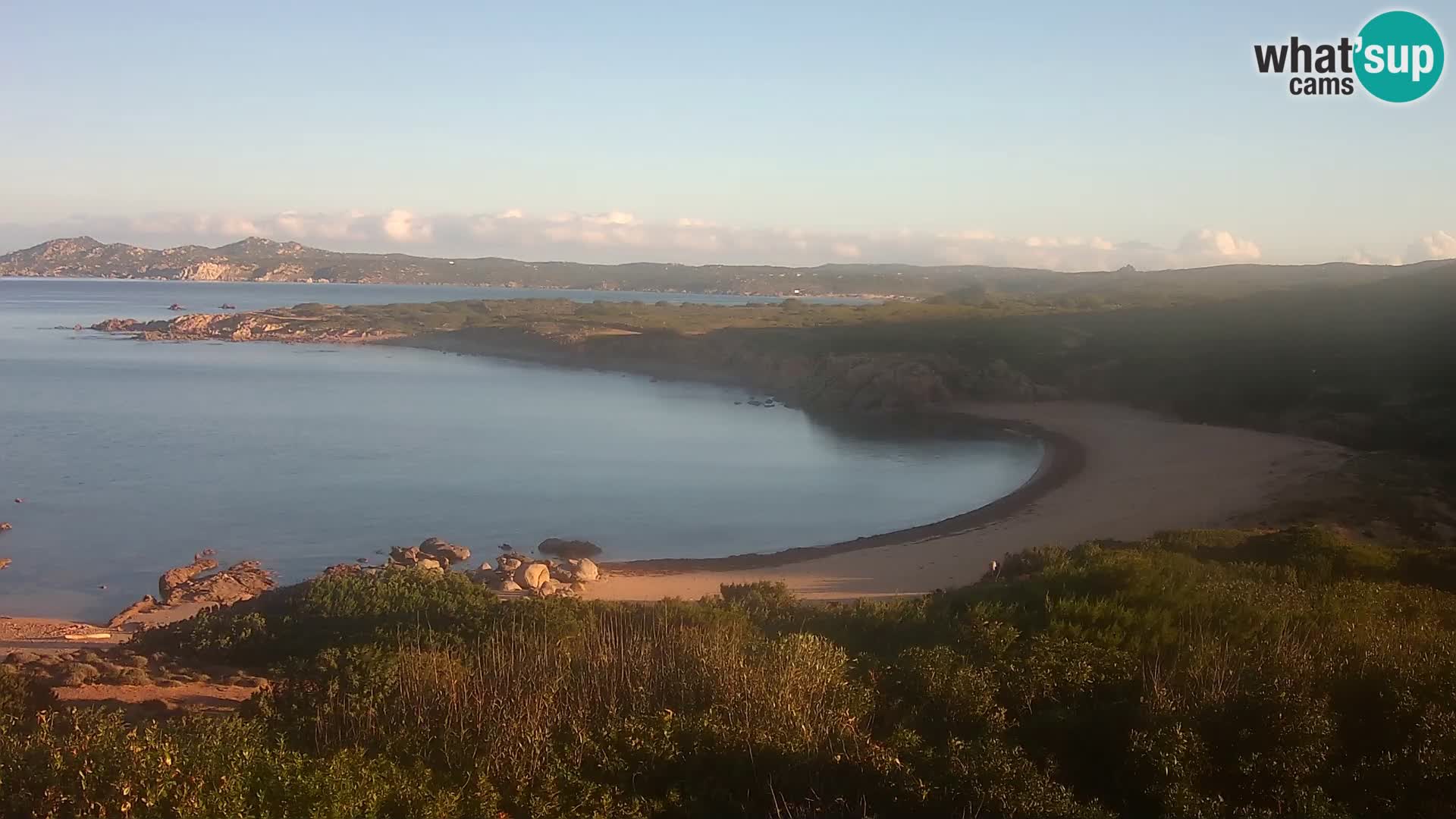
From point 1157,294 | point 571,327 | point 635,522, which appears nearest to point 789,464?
point 635,522

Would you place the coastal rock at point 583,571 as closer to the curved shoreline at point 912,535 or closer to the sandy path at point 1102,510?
the sandy path at point 1102,510

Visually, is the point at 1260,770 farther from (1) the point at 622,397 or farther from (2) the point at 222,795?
(1) the point at 622,397

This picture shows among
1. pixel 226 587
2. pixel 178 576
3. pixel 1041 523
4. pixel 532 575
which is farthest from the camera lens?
pixel 1041 523

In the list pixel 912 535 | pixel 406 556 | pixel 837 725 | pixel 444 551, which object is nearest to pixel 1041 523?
pixel 912 535

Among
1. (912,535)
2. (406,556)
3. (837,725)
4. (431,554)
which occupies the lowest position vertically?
(912,535)

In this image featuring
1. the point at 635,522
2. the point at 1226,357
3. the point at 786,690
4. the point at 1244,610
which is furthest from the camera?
the point at 1226,357

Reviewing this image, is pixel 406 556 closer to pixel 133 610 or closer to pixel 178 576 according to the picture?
pixel 178 576
